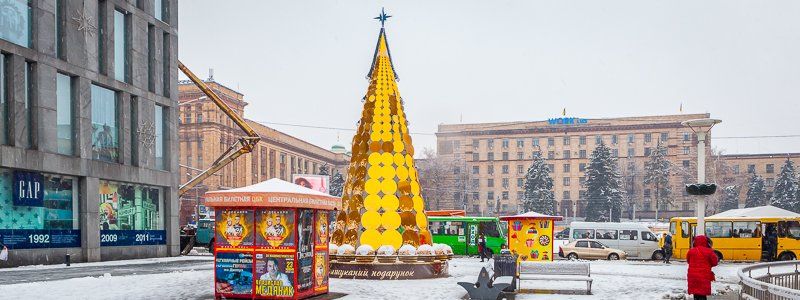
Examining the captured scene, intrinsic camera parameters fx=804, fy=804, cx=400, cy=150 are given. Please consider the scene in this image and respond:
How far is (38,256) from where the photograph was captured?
31.4 meters

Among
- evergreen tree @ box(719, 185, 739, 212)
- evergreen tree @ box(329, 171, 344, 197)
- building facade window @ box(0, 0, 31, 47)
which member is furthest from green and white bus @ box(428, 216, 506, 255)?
evergreen tree @ box(719, 185, 739, 212)

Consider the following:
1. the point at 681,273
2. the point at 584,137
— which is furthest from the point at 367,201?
the point at 584,137

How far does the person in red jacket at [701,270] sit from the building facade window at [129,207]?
27597 mm

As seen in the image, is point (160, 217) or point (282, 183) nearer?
point (282, 183)

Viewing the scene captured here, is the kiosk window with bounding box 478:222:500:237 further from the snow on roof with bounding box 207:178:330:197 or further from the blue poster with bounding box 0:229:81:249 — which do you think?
the snow on roof with bounding box 207:178:330:197

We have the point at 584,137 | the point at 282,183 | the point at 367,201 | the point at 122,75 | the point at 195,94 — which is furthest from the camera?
the point at 584,137

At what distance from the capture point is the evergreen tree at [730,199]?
122m

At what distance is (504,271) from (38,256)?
19677 millimetres

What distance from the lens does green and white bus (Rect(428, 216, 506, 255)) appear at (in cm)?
4503

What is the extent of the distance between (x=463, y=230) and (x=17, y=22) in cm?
2538

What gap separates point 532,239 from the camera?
28.1 metres

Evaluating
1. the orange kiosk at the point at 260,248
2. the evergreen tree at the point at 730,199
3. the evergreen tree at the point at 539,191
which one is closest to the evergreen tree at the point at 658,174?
the evergreen tree at the point at 730,199

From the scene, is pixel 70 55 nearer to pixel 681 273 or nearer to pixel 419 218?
pixel 419 218

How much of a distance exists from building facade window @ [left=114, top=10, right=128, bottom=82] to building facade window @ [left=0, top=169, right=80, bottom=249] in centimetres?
594
